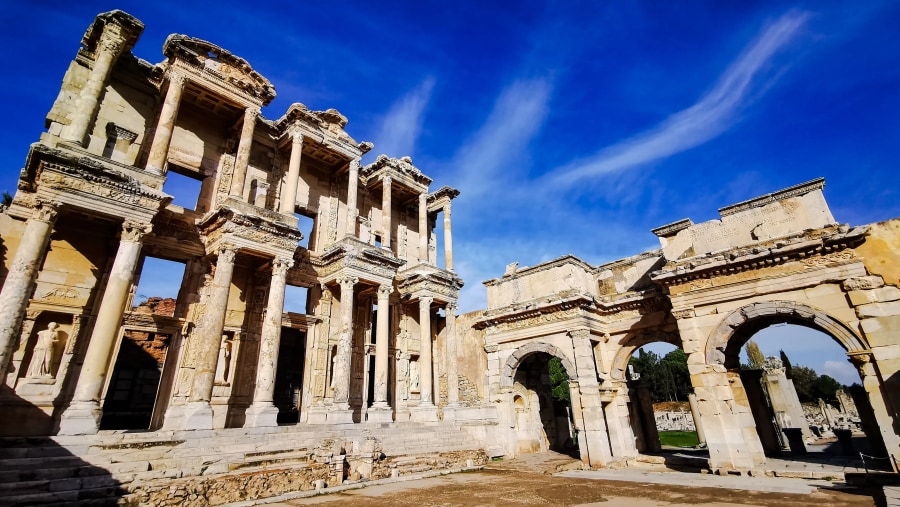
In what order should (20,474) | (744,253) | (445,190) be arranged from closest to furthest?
(20,474), (744,253), (445,190)

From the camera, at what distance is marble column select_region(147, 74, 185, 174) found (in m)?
13.0

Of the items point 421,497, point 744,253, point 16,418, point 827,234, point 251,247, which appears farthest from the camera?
point 251,247

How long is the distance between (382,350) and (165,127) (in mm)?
10902

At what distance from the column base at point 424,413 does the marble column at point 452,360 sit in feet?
3.69

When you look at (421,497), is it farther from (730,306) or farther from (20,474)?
(730,306)

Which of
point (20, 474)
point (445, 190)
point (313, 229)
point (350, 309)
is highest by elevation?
point (445, 190)

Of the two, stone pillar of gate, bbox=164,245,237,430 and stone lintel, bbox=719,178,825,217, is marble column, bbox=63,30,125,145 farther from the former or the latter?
stone lintel, bbox=719,178,825,217

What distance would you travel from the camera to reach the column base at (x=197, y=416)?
438 inches

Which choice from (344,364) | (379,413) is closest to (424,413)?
(379,413)

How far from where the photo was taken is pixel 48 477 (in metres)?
7.91

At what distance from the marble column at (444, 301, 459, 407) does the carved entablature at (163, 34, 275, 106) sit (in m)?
12.0

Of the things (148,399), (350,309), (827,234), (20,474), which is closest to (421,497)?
(20,474)

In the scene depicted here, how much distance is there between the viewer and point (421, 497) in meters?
8.95

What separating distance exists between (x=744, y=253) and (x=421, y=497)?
11241 millimetres
